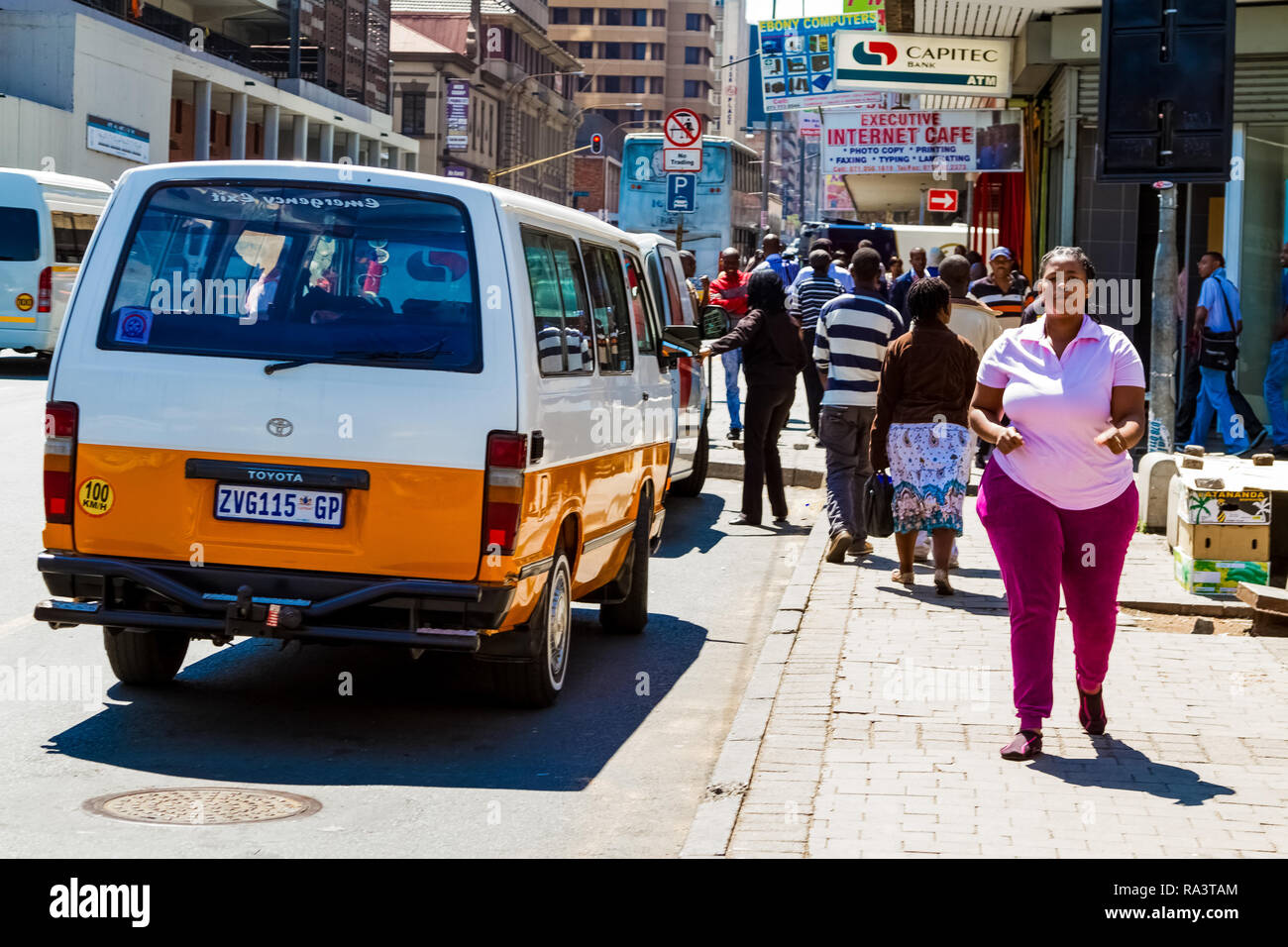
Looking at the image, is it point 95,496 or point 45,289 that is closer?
point 95,496

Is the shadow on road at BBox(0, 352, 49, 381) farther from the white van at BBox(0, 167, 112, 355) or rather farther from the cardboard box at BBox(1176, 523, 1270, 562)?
the cardboard box at BBox(1176, 523, 1270, 562)

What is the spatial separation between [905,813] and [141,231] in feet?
11.3

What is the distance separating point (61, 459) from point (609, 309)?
2686mm

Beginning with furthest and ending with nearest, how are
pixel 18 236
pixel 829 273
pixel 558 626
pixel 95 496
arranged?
pixel 18 236 → pixel 829 273 → pixel 558 626 → pixel 95 496

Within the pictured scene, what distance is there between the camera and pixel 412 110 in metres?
96.6

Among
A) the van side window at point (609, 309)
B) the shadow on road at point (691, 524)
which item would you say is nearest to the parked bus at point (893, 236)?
the shadow on road at point (691, 524)

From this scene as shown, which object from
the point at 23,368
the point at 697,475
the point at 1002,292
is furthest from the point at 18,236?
the point at 1002,292

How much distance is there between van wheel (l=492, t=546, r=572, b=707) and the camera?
7.15 m

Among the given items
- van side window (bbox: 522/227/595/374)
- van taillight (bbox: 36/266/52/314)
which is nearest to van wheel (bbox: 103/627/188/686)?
van side window (bbox: 522/227/595/374)

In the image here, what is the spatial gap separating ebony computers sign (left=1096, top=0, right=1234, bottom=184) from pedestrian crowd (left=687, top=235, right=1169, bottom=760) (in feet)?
3.63

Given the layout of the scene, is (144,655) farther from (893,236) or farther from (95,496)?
(893,236)

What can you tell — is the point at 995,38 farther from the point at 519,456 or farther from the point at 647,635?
the point at 519,456

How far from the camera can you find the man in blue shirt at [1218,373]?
1681 cm
